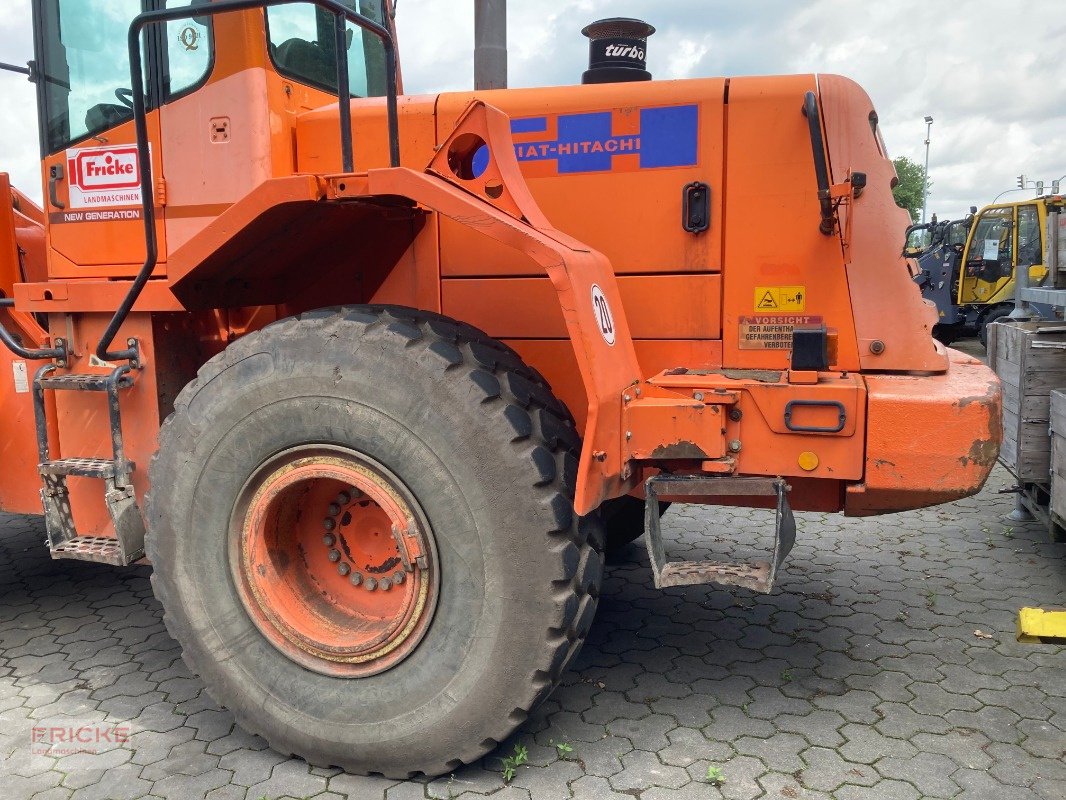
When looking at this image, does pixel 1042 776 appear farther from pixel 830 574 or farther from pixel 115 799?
pixel 115 799

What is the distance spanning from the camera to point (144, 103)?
10.6 ft

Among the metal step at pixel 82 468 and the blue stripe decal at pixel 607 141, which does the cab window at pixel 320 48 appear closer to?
the blue stripe decal at pixel 607 141

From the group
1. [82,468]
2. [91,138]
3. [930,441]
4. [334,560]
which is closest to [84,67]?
[91,138]

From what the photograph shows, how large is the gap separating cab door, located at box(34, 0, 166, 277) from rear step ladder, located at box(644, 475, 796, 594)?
219cm

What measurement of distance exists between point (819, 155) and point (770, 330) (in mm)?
619

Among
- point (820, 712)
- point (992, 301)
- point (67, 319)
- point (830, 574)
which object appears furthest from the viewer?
point (992, 301)

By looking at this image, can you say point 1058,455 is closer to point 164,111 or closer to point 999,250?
point 164,111

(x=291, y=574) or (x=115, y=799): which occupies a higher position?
(x=291, y=574)

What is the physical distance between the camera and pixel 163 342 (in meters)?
3.42

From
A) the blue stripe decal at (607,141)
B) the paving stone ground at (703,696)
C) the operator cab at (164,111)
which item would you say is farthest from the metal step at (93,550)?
the blue stripe decal at (607,141)

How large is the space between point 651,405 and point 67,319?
2.39 meters

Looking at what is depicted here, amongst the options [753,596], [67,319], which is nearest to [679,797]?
[753,596]

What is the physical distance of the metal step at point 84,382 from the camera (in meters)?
3.31

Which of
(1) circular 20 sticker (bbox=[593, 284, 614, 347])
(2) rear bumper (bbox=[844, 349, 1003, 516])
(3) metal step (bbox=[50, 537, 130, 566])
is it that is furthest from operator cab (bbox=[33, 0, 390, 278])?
(2) rear bumper (bbox=[844, 349, 1003, 516])
